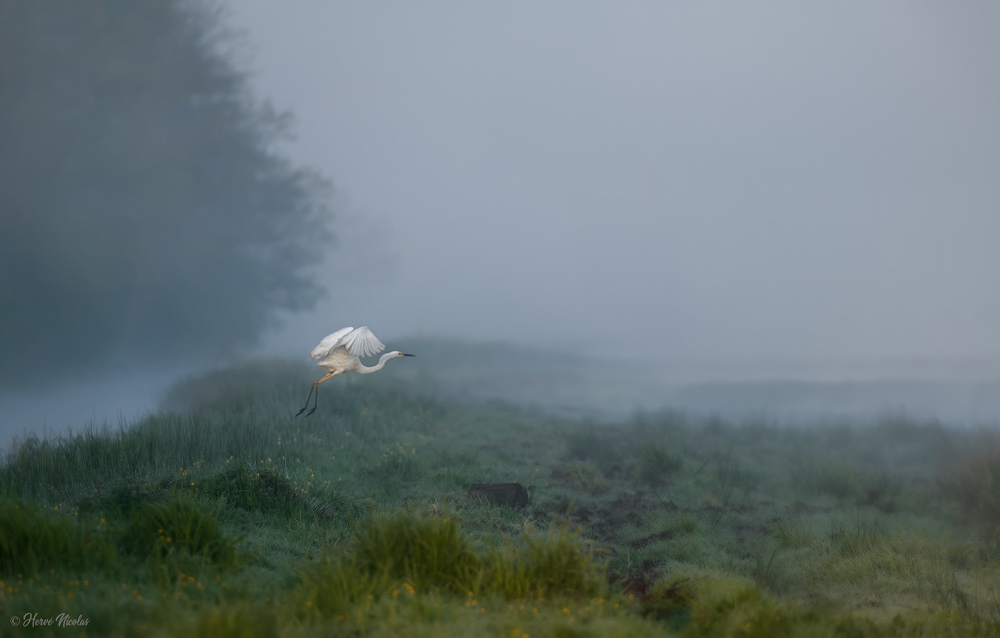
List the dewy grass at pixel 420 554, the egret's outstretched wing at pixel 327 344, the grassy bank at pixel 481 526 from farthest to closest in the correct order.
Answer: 1. the egret's outstretched wing at pixel 327 344
2. the dewy grass at pixel 420 554
3. the grassy bank at pixel 481 526

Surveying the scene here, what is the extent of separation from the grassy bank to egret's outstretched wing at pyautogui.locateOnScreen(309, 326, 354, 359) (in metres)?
1.96

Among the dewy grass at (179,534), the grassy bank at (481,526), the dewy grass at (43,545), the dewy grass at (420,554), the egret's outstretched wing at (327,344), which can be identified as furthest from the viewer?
the egret's outstretched wing at (327,344)

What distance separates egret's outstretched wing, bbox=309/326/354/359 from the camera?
7.45m

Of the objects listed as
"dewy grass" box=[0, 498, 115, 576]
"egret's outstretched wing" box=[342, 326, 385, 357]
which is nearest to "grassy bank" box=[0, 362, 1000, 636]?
"dewy grass" box=[0, 498, 115, 576]

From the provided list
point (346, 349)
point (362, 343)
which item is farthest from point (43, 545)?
point (362, 343)

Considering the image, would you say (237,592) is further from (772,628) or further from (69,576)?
(772,628)

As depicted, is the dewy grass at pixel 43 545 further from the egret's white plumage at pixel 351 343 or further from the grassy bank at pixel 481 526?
the egret's white plumage at pixel 351 343

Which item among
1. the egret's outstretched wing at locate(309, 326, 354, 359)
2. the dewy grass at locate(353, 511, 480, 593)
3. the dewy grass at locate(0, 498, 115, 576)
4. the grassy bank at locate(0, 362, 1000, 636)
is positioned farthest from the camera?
the egret's outstretched wing at locate(309, 326, 354, 359)

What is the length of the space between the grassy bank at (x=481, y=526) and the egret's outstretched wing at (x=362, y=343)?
1.89 metres

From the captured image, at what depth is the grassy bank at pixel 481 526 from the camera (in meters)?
5.24

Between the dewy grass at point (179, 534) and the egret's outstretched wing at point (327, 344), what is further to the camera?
the egret's outstretched wing at point (327, 344)

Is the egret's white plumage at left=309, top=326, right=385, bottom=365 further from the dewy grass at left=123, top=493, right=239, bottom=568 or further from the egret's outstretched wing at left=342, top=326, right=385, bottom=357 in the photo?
the dewy grass at left=123, top=493, right=239, bottom=568

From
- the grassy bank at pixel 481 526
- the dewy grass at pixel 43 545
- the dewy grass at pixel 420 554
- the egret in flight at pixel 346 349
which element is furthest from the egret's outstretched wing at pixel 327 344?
the dewy grass at pixel 43 545

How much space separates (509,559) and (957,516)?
9021 millimetres
